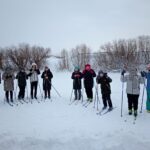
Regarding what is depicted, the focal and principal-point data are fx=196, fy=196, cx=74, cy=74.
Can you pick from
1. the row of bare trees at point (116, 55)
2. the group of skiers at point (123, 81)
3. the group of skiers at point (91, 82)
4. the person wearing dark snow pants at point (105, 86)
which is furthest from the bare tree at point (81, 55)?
the person wearing dark snow pants at point (105, 86)

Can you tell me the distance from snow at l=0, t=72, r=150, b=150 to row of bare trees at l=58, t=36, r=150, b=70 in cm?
1645

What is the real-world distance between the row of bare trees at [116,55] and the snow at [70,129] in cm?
1645

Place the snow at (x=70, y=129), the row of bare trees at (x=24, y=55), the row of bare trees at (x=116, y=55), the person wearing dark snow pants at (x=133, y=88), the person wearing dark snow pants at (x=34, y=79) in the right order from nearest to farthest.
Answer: the snow at (x=70, y=129)
the person wearing dark snow pants at (x=133, y=88)
the person wearing dark snow pants at (x=34, y=79)
the row of bare trees at (x=116, y=55)
the row of bare trees at (x=24, y=55)

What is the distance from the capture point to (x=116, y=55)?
26047mm

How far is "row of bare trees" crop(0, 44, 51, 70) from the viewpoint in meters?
31.9

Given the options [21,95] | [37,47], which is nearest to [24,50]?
[37,47]

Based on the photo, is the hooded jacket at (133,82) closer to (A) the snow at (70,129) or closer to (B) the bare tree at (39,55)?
(A) the snow at (70,129)

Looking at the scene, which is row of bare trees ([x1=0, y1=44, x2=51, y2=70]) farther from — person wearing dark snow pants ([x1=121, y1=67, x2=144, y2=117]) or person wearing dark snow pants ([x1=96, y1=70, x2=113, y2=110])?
person wearing dark snow pants ([x1=121, y1=67, x2=144, y2=117])

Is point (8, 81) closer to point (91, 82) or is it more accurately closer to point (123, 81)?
point (91, 82)

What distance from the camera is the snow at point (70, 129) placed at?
4.47m

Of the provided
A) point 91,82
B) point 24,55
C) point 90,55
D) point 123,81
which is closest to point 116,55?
point 90,55

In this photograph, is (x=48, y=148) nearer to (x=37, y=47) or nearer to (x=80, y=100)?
(x=80, y=100)

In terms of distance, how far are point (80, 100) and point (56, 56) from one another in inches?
1019

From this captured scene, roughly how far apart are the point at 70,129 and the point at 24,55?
2865 cm
